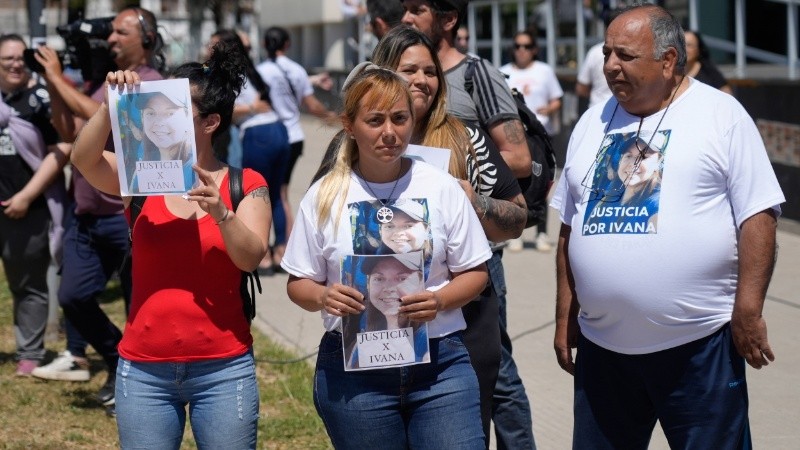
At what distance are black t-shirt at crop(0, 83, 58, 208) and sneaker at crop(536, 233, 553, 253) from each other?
5.00 meters

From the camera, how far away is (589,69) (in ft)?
36.1

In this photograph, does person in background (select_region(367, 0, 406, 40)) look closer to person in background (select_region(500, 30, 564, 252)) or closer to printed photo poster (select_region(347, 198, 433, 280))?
printed photo poster (select_region(347, 198, 433, 280))

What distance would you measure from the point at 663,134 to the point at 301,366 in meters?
3.83

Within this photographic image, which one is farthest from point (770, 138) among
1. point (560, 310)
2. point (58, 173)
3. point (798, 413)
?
point (560, 310)

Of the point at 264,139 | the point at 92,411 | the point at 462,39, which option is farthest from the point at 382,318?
the point at 462,39

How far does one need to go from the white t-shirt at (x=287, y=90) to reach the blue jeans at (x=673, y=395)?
6.89 m

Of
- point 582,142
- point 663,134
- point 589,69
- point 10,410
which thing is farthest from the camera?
point 589,69

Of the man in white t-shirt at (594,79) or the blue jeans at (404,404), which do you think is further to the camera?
the man in white t-shirt at (594,79)

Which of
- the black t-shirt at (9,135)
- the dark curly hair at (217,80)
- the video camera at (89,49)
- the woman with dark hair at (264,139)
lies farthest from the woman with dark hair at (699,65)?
the dark curly hair at (217,80)

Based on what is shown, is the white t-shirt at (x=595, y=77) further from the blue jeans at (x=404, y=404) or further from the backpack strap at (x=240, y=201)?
the blue jeans at (x=404, y=404)

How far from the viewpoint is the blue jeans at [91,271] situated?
608cm

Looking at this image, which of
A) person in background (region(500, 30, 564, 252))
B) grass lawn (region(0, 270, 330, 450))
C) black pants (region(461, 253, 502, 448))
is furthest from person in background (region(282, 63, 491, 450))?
person in background (region(500, 30, 564, 252))

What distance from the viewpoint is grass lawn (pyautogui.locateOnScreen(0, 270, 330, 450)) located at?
5.82m

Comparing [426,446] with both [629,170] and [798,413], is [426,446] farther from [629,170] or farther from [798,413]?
[798,413]
